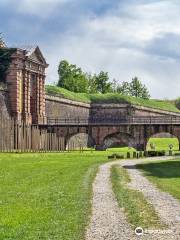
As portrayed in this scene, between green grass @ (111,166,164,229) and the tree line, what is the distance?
3104 inches

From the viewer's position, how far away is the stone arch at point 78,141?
235 feet

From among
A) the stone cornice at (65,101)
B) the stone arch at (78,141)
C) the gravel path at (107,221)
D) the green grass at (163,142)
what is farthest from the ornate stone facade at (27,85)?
the gravel path at (107,221)

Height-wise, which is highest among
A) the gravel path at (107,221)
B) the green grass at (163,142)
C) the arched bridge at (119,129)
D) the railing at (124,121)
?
the railing at (124,121)

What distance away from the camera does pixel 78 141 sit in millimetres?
75875

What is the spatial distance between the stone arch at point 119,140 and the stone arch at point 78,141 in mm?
2027

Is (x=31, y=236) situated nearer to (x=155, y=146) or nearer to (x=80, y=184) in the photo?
(x=80, y=184)

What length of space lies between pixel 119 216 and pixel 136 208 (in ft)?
4.23

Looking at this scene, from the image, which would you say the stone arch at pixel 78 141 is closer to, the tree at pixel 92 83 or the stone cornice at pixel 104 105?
the stone cornice at pixel 104 105

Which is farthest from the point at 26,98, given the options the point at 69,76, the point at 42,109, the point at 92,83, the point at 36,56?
the point at 92,83

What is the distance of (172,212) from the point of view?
1395 cm

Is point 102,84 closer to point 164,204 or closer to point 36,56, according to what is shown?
point 36,56

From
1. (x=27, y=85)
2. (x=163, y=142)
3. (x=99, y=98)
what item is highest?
(x=99, y=98)

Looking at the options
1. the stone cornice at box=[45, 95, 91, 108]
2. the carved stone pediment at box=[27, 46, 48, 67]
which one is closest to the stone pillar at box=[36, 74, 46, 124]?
the carved stone pediment at box=[27, 46, 48, 67]

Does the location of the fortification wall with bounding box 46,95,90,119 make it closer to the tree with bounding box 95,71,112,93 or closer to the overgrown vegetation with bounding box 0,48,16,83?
the overgrown vegetation with bounding box 0,48,16,83
